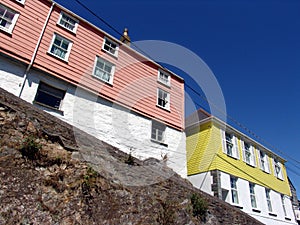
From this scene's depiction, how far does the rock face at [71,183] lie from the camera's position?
4734 mm

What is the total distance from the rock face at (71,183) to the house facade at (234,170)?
7074mm

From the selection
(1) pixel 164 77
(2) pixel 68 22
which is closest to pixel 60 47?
(2) pixel 68 22

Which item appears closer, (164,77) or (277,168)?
(164,77)

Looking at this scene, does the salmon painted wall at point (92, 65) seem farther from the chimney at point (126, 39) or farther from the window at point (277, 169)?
the window at point (277, 169)

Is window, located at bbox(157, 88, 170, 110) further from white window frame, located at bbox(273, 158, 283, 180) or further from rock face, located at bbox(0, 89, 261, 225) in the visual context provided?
white window frame, located at bbox(273, 158, 283, 180)

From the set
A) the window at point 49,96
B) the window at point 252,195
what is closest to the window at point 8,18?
the window at point 49,96

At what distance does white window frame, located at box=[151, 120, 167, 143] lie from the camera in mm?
14812

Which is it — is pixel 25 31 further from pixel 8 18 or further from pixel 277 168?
pixel 277 168

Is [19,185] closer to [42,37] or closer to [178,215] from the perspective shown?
[178,215]

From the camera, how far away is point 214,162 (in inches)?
585

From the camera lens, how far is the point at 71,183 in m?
5.51

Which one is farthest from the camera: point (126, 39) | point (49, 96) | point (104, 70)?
point (126, 39)

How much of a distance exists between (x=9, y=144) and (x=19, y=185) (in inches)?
47.7

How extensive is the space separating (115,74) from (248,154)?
13.5 metres
